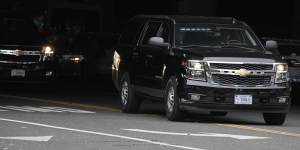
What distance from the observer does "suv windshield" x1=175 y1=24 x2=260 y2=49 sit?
57.2ft

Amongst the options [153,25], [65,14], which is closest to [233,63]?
[153,25]

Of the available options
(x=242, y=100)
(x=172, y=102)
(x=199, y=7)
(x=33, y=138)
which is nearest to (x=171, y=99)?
(x=172, y=102)

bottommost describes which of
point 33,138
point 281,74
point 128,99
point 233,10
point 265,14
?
point 33,138

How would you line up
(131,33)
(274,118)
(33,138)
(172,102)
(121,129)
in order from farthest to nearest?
(131,33)
(274,118)
(172,102)
(121,129)
(33,138)

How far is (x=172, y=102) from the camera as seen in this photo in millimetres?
16766

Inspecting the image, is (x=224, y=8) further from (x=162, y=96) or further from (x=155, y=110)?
(x=162, y=96)

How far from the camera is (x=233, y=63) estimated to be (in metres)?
16.4

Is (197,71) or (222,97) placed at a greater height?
(197,71)

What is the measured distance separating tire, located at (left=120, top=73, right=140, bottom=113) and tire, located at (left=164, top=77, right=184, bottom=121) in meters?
1.74

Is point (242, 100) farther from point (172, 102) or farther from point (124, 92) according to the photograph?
point (124, 92)

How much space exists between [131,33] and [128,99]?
1498mm

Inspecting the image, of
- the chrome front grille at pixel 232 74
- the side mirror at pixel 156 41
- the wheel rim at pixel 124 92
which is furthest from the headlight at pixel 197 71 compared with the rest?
the wheel rim at pixel 124 92

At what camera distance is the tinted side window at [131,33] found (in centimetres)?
1924

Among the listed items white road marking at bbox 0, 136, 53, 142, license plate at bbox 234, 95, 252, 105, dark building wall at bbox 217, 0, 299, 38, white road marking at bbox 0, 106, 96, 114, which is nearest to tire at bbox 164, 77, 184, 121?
license plate at bbox 234, 95, 252, 105
